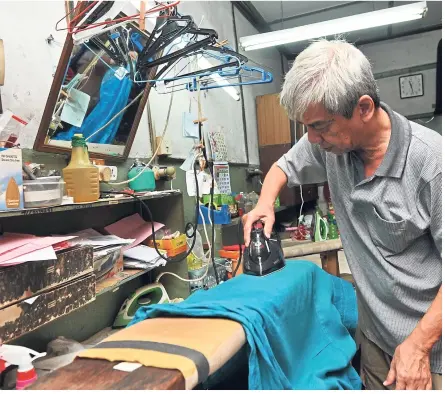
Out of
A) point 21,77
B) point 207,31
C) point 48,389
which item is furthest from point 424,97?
point 48,389

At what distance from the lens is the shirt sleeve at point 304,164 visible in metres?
1.26

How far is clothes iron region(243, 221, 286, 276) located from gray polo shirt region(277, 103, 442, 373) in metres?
0.28

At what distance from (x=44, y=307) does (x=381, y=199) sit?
3.13 ft

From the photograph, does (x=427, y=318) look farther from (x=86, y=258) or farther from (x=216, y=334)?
(x=86, y=258)

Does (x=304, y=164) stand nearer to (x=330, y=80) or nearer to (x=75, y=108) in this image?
(x=330, y=80)

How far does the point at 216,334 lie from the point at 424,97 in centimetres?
517

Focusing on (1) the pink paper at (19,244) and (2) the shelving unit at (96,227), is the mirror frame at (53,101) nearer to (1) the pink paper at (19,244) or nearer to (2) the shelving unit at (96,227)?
(2) the shelving unit at (96,227)

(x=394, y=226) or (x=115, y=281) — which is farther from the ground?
(x=394, y=226)

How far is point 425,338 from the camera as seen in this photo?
2.87ft

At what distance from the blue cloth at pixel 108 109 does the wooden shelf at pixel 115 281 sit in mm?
572

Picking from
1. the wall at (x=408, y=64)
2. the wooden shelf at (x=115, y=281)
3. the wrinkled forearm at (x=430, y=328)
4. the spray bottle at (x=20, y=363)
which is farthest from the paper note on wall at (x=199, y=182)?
the wall at (x=408, y=64)

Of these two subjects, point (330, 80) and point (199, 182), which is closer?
point (330, 80)

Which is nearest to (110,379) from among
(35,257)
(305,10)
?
(35,257)

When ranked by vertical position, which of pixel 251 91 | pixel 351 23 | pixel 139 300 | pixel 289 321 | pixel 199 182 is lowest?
pixel 139 300
